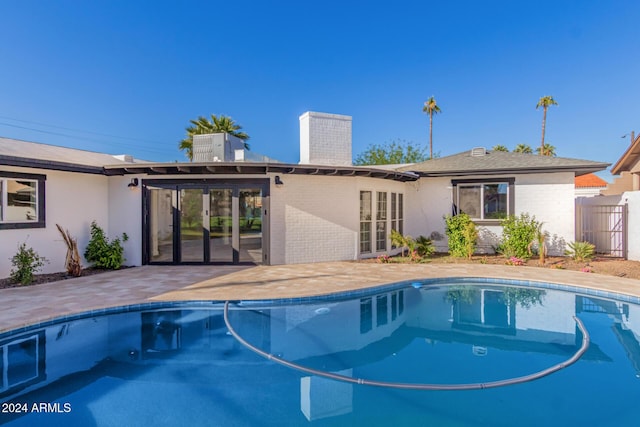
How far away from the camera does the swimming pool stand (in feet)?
11.8

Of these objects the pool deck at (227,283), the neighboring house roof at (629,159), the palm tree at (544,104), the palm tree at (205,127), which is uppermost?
the palm tree at (544,104)

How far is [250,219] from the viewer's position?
10.3m

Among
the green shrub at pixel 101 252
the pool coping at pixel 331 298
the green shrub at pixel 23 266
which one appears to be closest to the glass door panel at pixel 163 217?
the green shrub at pixel 101 252

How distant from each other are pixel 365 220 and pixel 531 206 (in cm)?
610

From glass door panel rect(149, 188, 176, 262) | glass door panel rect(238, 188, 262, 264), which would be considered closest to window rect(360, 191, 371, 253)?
glass door panel rect(238, 188, 262, 264)

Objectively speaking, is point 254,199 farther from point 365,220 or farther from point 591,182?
point 591,182

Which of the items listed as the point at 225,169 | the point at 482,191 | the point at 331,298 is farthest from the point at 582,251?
the point at 225,169

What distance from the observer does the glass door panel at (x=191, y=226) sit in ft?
34.0

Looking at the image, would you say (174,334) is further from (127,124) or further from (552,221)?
(127,124)

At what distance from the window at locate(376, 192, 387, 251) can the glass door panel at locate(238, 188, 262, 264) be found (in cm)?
431

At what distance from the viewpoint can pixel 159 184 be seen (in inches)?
408

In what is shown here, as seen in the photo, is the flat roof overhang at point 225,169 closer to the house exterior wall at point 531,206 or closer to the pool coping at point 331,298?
the house exterior wall at point 531,206

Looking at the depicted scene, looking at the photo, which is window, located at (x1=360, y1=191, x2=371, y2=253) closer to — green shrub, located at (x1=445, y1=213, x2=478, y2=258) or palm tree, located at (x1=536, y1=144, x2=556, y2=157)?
green shrub, located at (x1=445, y1=213, x2=478, y2=258)

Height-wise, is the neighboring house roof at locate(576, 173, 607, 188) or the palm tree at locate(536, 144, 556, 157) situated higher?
the palm tree at locate(536, 144, 556, 157)
